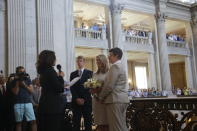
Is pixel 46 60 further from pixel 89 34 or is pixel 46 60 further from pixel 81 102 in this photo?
pixel 89 34

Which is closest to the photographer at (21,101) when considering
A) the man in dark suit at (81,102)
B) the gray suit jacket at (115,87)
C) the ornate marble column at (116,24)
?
the man in dark suit at (81,102)

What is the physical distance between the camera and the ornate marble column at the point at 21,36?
1133 centimetres

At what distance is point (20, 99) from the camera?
5.69m

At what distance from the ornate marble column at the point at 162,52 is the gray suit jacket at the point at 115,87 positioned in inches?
596

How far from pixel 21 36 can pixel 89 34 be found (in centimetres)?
574

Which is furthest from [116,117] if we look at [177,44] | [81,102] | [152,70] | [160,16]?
[177,44]

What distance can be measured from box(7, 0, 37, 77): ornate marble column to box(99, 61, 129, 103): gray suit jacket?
7.97 meters

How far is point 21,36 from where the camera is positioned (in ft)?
38.0

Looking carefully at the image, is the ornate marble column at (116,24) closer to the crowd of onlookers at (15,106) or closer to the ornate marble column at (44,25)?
the ornate marble column at (44,25)

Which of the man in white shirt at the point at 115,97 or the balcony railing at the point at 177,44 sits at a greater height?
the balcony railing at the point at 177,44

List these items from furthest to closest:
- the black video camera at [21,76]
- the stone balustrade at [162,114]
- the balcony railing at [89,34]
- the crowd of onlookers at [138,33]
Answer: the crowd of onlookers at [138,33] < the balcony railing at [89,34] < the black video camera at [21,76] < the stone balustrade at [162,114]

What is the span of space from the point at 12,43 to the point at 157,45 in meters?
11.2

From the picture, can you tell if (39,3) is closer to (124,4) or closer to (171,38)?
(124,4)

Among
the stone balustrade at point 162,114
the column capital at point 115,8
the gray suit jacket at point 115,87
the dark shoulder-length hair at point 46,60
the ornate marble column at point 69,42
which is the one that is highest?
the column capital at point 115,8
